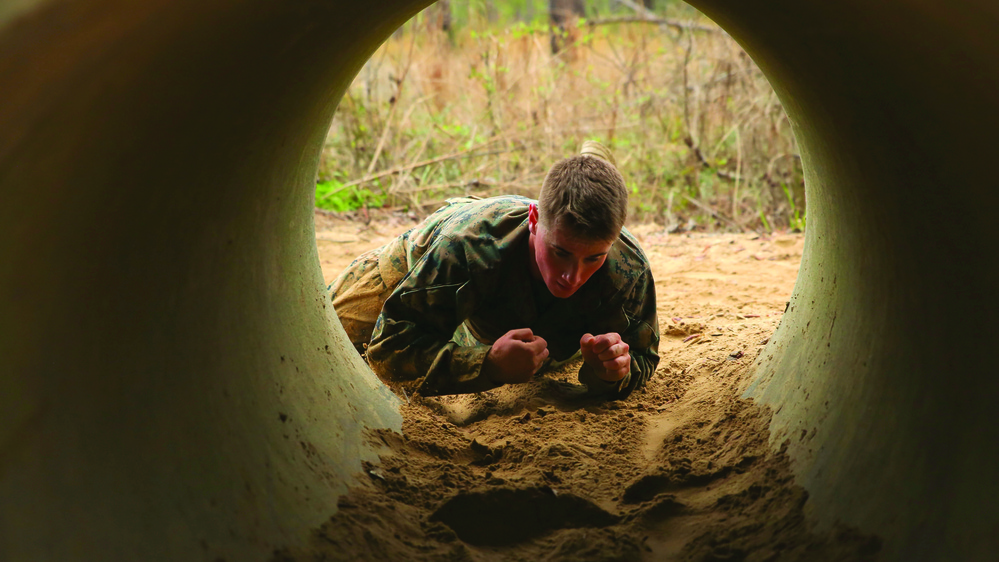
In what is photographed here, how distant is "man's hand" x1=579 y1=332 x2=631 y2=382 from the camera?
3.05 metres

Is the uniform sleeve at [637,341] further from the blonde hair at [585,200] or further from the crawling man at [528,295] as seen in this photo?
the blonde hair at [585,200]

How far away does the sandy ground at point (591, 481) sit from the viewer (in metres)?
1.99

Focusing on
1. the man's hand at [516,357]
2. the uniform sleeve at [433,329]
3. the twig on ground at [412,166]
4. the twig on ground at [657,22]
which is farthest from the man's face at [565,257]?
the twig on ground at [657,22]

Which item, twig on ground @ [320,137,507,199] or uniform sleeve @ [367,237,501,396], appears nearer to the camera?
uniform sleeve @ [367,237,501,396]

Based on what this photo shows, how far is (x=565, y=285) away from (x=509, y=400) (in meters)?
0.80

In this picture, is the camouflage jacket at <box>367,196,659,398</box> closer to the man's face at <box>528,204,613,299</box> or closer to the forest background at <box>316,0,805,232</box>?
the man's face at <box>528,204,613,299</box>

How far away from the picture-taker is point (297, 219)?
2.89 metres

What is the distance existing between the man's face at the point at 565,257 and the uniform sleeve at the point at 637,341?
55 centimetres

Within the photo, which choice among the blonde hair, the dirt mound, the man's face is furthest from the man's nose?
the dirt mound

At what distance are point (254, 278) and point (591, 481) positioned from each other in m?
1.26

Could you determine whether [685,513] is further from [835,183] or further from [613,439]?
[835,183]

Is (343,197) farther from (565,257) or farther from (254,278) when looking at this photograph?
(254,278)

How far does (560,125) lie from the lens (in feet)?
28.6

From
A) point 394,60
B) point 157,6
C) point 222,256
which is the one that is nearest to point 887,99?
point 157,6
